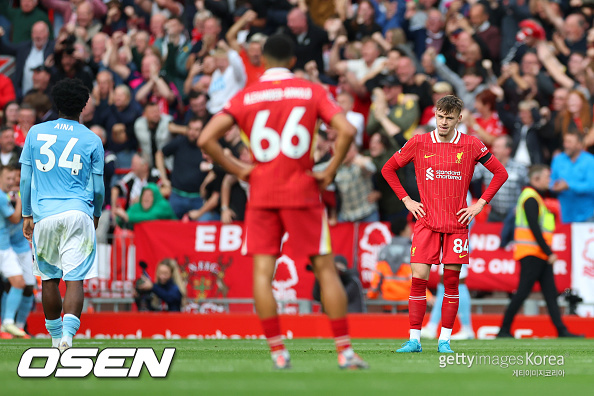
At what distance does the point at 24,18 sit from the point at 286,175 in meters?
16.9

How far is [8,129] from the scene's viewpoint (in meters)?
18.8

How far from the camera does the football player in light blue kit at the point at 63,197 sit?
10703 mm

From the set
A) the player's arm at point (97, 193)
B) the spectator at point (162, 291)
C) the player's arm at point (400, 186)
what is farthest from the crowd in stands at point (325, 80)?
the player's arm at point (97, 193)

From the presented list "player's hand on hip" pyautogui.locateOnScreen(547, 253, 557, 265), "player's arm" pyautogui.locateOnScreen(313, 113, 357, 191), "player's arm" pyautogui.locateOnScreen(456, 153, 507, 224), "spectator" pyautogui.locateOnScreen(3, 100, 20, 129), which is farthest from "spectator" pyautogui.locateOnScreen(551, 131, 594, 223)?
"player's arm" pyautogui.locateOnScreen(313, 113, 357, 191)

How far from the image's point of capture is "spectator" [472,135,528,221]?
1781 centimetres

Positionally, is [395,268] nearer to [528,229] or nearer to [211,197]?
[528,229]

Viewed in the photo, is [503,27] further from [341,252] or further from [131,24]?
[131,24]

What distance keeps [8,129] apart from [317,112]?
11589mm

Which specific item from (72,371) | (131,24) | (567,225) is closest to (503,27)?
Answer: (567,225)

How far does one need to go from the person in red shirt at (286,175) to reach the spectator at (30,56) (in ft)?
49.0

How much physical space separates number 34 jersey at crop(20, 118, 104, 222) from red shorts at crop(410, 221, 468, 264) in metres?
3.34

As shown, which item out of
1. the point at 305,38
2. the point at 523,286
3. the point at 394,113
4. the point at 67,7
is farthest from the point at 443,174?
the point at 67,7

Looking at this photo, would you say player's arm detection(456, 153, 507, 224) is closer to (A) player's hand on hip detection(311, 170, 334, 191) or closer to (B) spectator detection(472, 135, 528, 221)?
(A) player's hand on hip detection(311, 170, 334, 191)

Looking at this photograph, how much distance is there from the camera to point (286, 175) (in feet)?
27.4
